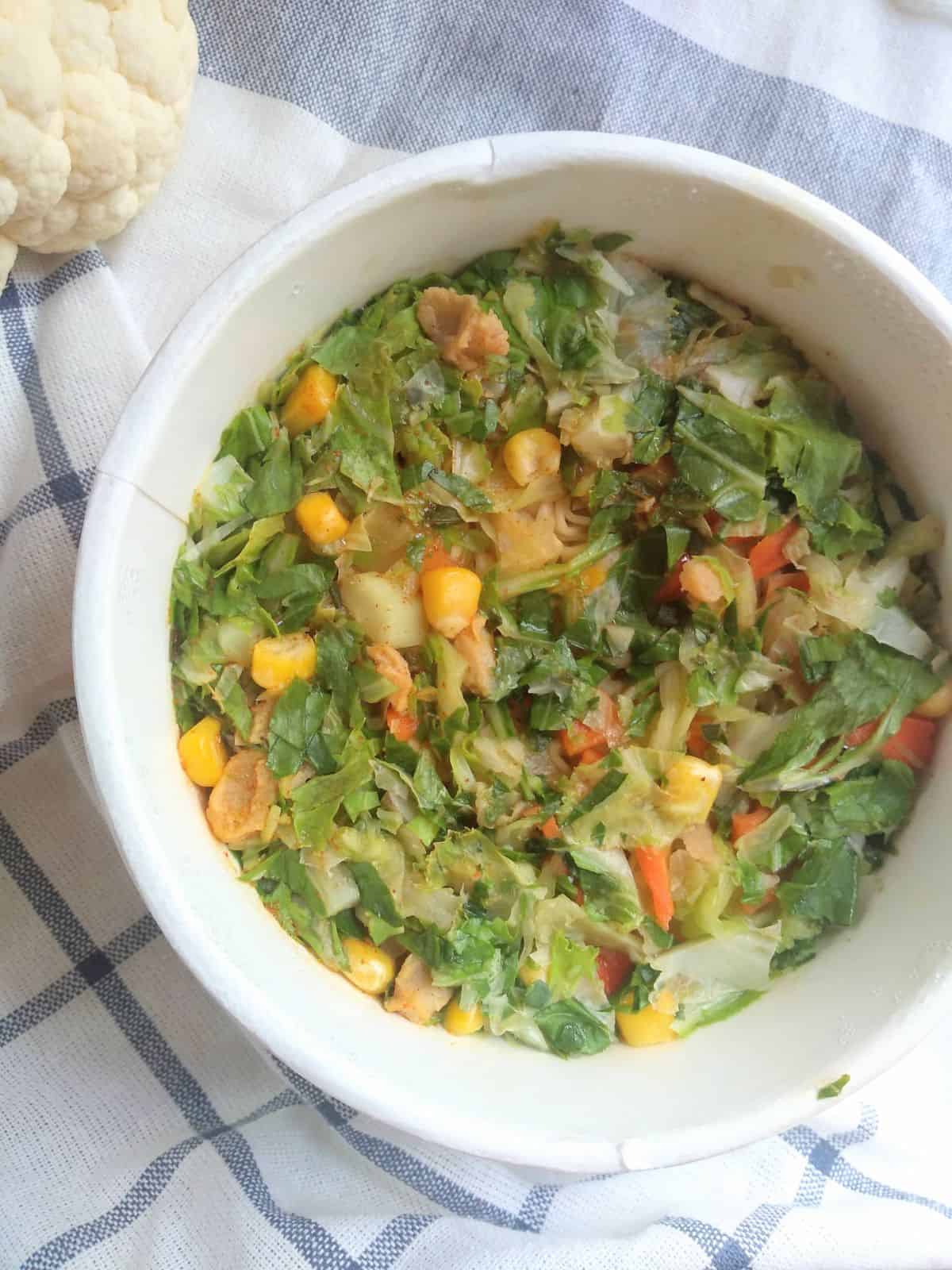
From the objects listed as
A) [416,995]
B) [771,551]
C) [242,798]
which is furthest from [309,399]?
[416,995]

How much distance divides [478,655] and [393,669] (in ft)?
0.40

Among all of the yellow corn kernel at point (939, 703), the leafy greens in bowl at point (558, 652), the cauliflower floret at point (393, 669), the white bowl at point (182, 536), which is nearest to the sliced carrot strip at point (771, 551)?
the leafy greens in bowl at point (558, 652)

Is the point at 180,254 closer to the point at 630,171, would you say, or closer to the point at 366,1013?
the point at 630,171

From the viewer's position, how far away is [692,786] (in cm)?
152

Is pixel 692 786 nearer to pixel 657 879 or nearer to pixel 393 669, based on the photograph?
pixel 657 879

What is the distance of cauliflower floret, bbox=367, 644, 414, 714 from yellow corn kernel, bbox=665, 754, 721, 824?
15.8 inches

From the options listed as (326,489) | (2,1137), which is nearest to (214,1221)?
(2,1137)

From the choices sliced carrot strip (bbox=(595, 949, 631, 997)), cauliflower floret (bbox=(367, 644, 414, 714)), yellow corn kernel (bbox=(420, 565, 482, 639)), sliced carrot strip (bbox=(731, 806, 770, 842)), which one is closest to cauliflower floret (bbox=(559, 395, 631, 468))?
yellow corn kernel (bbox=(420, 565, 482, 639))

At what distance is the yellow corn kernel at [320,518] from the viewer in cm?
142

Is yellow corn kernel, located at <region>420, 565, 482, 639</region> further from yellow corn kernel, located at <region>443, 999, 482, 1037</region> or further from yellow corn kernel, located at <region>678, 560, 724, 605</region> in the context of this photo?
yellow corn kernel, located at <region>443, 999, 482, 1037</region>

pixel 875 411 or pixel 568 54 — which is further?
→ pixel 568 54

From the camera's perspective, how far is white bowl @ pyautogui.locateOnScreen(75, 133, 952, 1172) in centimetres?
123

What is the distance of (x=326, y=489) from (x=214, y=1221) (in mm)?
1239

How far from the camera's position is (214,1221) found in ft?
5.86
